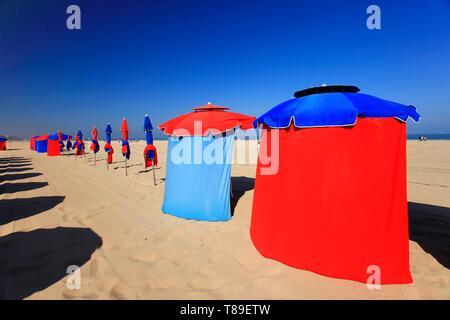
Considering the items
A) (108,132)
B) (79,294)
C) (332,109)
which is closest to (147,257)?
(79,294)

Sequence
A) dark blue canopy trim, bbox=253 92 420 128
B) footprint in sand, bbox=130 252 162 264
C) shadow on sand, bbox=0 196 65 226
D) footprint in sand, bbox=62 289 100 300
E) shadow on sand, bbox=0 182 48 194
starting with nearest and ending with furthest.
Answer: footprint in sand, bbox=62 289 100 300 → dark blue canopy trim, bbox=253 92 420 128 → footprint in sand, bbox=130 252 162 264 → shadow on sand, bbox=0 196 65 226 → shadow on sand, bbox=0 182 48 194

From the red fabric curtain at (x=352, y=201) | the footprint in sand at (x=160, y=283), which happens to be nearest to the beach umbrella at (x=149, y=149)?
the footprint in sand at (x=160, y=283)

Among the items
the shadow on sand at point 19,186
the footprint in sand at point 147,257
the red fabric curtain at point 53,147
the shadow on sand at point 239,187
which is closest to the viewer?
the footprint in sand at point 147,257

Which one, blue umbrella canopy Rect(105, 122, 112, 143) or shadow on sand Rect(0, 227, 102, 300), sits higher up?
blue umbrella canopy Rect(105, 122, 112, 143)

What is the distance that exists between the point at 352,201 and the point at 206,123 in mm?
3316

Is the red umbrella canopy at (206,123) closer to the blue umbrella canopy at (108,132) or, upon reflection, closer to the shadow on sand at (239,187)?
the shadow on sand at (239,187)

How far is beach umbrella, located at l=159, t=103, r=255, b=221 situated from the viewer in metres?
5.21

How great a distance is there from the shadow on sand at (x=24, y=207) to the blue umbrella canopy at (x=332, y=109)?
642cm

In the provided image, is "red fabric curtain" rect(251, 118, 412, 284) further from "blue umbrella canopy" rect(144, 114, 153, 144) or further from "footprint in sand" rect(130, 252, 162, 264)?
"blue umbrella canopy" rect(144, 114, 153, 144)

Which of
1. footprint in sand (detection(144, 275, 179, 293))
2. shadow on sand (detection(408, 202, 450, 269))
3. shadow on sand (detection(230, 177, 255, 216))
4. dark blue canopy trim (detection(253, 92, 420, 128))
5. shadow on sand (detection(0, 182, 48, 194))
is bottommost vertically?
footprint in sand (detection(144, 275, 179, 293))

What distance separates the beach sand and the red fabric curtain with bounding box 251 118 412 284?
0.82 feet

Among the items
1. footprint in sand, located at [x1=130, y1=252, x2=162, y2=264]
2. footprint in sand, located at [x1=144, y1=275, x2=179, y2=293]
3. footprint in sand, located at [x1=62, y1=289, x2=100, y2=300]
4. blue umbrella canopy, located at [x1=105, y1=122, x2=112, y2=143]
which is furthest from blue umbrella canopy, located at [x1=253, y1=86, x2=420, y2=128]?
blue umbrella canopy, located at [x1=105, y1=122, x2=112, y2=143]

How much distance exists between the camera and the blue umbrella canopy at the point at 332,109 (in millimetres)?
2963
